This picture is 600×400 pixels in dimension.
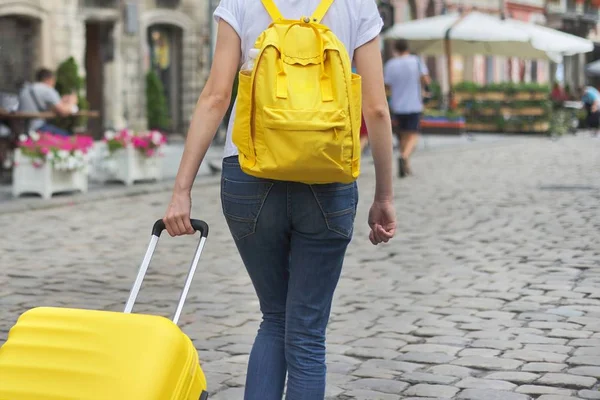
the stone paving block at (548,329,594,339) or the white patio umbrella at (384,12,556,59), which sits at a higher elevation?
the white patio umbrella at (384,12,556,59)

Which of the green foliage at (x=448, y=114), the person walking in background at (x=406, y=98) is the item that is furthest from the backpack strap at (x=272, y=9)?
the green foliage at (x=448, y=114)

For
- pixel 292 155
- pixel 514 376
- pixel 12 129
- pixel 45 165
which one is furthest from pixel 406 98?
pixel 292 155

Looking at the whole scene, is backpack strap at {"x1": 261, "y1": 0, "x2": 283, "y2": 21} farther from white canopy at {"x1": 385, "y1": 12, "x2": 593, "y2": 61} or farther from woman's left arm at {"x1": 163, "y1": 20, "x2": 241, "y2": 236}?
white canopy at {"x1": 385, "y1": 12, "x2": 593, "y2": 61}

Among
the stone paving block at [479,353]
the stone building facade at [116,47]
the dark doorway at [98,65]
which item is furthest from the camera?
the dark doorway at [98,65]

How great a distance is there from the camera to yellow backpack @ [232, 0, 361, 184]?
3.16 metres

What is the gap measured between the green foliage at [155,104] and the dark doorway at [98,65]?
1.44 m

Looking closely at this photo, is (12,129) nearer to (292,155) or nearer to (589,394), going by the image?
(589,394)

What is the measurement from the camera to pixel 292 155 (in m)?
3.17

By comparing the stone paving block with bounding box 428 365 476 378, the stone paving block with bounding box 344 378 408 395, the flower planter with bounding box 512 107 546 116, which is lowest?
the flower planter with bounding box 512 107 546 116

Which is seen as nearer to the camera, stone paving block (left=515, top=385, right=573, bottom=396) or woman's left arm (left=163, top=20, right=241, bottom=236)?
woman's left arm (left=163, top=20, right=241, bottom=236)

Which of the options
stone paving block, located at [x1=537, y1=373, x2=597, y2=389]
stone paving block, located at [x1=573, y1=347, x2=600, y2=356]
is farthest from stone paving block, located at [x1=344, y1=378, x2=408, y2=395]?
stone paving block, located at [x1=573, y1=347, x2=600, y2=356]

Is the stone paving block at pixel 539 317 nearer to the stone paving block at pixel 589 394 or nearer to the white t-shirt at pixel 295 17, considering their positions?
the stone paving block at pixel 589 394

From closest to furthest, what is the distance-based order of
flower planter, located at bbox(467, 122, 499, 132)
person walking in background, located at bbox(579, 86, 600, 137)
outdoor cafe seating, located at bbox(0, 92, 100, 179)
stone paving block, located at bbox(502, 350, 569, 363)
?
stone paving block, located at bbox(502, 350, 569, 363), outdoor cafe seating, located at bbox(0, 92, 100, 179), flower planter, located at bbox(467, 122, 499, 132), person walking in background, located at bbox(579, 86, 600, 137)

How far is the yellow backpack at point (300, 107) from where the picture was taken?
3158 millimetres
